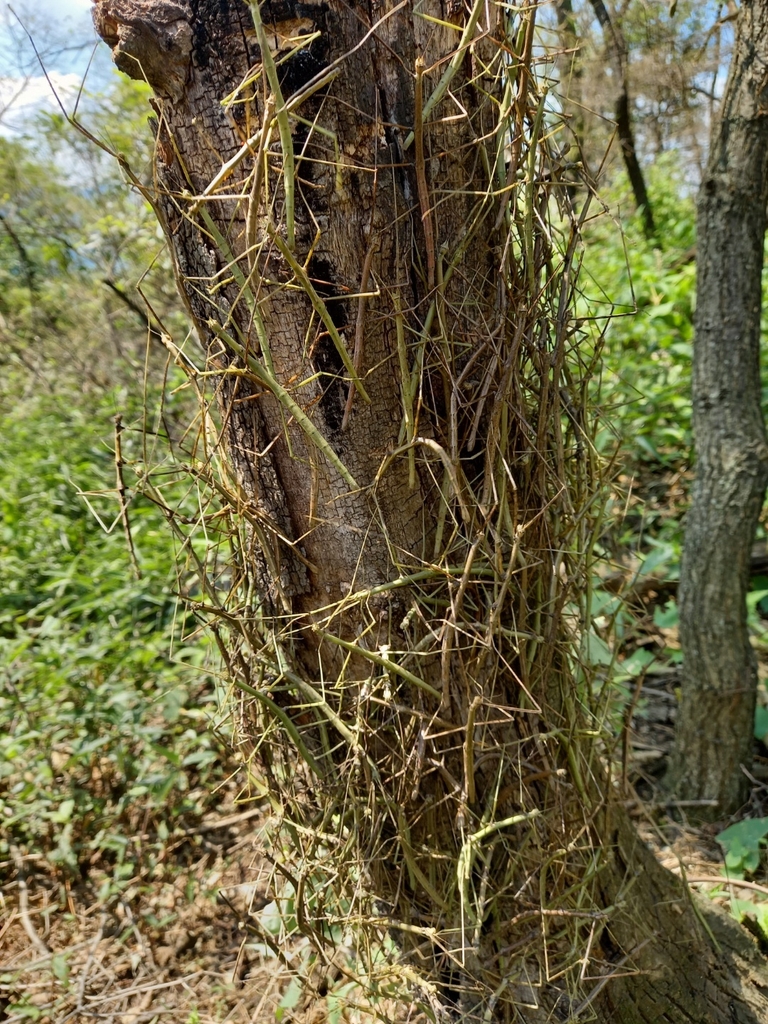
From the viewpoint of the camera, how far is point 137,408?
5.33 metres

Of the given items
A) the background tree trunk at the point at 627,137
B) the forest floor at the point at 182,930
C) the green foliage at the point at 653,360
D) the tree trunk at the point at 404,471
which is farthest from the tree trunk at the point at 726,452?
the background tree trunk at the point at 627,137

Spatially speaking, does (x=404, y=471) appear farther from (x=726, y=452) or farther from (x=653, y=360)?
(x=653, y=360)

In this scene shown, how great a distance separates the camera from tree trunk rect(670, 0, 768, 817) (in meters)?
2.04

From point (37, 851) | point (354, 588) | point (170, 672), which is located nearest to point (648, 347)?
point (170, 672)

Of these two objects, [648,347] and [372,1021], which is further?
[648,347]

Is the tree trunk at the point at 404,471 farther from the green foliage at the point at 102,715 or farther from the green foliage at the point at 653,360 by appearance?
the green foliage at the point at 653,360

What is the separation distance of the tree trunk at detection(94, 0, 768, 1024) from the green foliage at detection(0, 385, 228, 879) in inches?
37.4

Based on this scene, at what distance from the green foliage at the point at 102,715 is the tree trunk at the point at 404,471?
950mm

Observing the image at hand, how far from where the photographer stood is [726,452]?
2.23m

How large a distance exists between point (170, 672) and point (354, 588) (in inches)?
67.7

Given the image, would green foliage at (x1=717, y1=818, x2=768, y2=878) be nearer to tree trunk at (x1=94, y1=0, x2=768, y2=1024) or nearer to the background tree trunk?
tree trunk at (x1=94, y1=0, x2=768, y2=1024)

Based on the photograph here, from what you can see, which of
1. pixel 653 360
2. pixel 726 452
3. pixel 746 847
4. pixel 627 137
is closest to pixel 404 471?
pixel 726 452

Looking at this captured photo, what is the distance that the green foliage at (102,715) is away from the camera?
242 centimetres

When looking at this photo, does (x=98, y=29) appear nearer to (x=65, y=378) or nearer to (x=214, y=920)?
(x=214, y=920)
